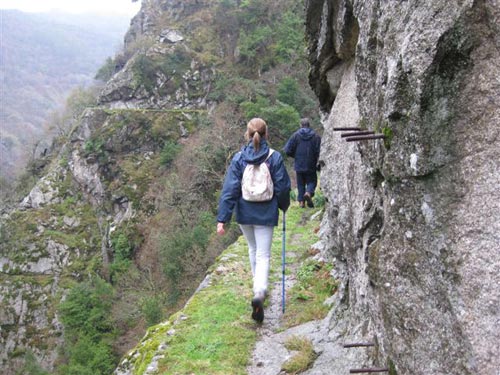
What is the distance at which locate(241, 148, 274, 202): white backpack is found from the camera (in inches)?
180

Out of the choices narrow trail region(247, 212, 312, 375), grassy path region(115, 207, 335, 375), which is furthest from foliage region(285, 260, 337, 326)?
narrow trail region(247, 212, 312, 375)

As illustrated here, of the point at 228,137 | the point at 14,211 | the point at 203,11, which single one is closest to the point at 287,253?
the point at 228,137

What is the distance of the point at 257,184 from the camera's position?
4.59 m

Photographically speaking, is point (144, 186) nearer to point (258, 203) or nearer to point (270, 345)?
point (258, 203)

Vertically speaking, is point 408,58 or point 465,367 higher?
point 408,58

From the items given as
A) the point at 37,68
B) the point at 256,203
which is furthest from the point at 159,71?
the point at 37,68

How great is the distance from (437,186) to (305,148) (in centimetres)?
519

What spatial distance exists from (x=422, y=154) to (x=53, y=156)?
188 ft

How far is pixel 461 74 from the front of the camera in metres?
2.27

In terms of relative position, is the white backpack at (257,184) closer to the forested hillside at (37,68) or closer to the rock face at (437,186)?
the rock face at (437,186)

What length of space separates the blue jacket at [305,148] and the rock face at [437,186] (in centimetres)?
434

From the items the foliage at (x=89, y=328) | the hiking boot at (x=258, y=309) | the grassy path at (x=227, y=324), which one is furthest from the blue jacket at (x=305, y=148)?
the foliage at (x=89, y=328)

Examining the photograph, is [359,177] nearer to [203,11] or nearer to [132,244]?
[132,244]

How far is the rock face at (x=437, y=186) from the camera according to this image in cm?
213
